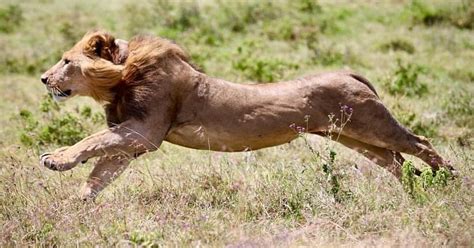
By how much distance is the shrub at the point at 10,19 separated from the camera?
16984 mm

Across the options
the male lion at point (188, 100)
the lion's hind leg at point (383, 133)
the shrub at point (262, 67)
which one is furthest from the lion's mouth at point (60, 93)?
the shrub at point (262, 67)

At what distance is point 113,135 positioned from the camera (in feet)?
20.5

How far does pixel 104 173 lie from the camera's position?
6543 mm

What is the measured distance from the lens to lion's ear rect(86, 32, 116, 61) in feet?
22.2

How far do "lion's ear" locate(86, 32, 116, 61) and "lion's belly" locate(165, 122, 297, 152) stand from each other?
33.9 inches

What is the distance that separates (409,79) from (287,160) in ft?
12.7

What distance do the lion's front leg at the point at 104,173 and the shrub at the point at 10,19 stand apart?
11190 millimetres

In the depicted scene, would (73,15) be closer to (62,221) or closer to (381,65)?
(381,65)

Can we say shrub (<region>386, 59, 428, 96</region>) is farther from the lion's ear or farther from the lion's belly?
the lion's ear

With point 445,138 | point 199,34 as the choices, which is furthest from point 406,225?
point 199,34

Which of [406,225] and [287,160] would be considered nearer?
[406,225]

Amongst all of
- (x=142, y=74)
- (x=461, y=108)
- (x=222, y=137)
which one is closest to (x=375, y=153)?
(x=222, y=137)

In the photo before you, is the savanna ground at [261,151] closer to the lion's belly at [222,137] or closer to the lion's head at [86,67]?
the lion's belly at [222,137]

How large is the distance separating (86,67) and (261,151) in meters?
2.55
